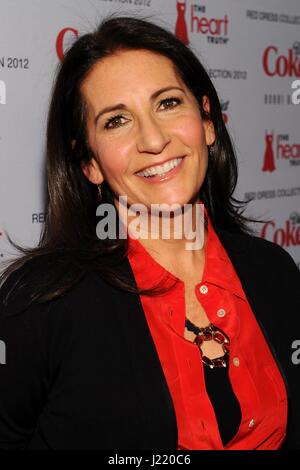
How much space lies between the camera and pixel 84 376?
1.17 m

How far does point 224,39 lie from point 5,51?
90 cm

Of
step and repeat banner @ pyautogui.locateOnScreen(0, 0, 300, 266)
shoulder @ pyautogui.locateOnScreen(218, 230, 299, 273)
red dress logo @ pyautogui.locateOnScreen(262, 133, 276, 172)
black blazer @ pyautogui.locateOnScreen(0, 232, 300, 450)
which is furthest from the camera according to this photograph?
red dress logo @ pyautogui.locateOnScreen(262, 133, 276, 172)

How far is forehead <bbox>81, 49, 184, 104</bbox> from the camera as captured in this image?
1.26m

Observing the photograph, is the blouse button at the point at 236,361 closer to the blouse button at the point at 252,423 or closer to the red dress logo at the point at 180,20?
the blouse button at the point at 252,423

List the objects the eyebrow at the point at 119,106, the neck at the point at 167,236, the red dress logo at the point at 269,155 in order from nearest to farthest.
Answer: the eyebrow at the point at 119,106
the neck at the point at 167,236
the red dress logo at the point at 269,155

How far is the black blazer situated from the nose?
0.89 ft

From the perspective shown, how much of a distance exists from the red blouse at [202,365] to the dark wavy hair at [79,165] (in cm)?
5

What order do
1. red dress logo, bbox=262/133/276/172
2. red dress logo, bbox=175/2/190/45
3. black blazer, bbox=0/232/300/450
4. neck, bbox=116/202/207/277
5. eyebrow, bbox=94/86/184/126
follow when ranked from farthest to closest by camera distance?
red dress logo, bbox=262/133/276/172, red dress logo, bbox=175/2/190/45, neck, bbox=116/202/207/277, eyebrow, bbox=94/86/184/126, black blazer, bbox=0/232/300/450

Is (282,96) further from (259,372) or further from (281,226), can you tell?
(259,372)

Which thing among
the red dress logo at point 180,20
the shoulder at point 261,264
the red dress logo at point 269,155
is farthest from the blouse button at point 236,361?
the red dress logo at point 269,155

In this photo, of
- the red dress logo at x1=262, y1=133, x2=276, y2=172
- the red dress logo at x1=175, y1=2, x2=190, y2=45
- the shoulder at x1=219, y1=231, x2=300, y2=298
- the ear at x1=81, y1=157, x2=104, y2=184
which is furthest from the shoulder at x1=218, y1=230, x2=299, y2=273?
the red dress logo at x1=262, y1=133, x2=276, y2=172

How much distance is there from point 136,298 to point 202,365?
0.18m

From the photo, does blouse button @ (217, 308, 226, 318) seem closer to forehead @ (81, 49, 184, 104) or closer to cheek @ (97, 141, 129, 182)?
cheek @ (97, 141, 129, 182)

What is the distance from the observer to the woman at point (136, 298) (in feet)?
3.84
